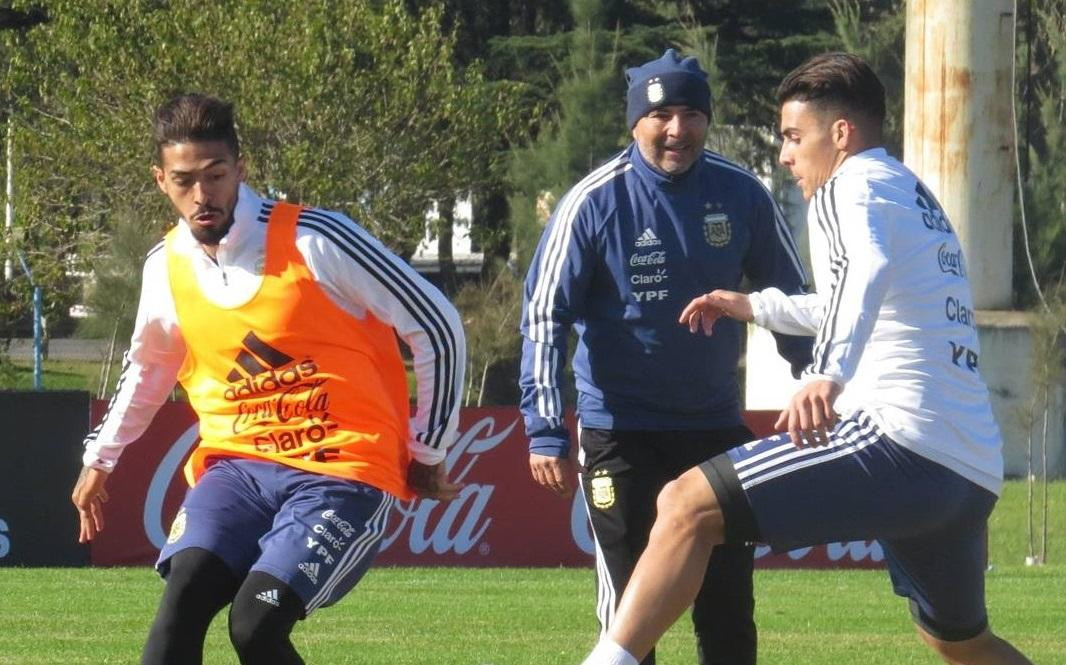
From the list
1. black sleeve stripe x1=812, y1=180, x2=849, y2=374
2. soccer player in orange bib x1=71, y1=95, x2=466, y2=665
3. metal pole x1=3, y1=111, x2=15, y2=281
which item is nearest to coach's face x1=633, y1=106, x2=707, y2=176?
soccer player in orange bib x1=71, y1=95, x2=466, y2=665

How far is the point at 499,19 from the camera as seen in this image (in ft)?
139

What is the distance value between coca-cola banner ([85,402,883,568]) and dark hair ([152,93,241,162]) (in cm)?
1052

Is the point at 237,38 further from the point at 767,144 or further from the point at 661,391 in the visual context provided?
the point at 661,391

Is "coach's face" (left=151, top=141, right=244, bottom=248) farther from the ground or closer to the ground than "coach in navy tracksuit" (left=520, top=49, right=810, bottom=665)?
farther from the ground

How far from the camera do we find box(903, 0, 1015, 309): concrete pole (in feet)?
83.7

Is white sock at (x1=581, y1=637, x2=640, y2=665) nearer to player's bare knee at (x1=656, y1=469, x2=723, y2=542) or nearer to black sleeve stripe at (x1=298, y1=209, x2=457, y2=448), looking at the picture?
player's bare knee at (x1=656, y1=469, x2=723, y2=542)

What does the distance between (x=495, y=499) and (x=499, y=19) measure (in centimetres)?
2671

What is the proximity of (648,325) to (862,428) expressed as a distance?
4.66 feet

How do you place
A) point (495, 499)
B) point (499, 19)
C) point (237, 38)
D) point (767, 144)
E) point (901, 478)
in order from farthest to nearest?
point (499, 19), point (767, 144), point (237, 38), point (495, 499), point (901, 478)

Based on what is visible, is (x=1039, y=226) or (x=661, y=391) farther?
(x=1039, y=226)

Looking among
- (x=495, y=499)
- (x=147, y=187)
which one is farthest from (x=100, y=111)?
(x=495, y=499)

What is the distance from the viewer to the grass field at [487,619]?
1016cm

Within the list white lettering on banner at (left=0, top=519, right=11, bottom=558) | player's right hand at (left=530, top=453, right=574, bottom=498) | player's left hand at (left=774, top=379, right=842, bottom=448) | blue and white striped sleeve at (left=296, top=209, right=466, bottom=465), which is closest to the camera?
player's left hand at (left=774, top=379, right=842, bottom=448)

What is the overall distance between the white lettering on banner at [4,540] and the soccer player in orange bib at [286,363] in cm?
1040
